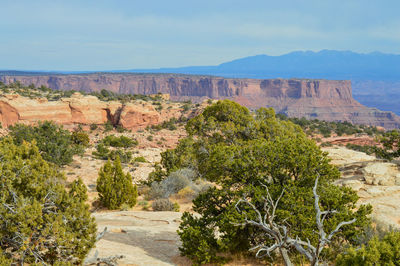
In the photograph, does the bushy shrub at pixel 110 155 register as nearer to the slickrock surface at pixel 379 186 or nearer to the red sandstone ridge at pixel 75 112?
the red sandstone ridge at pixel 75 112

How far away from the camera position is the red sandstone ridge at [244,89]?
140 meters

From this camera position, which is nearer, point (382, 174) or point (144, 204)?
point (382, 174)

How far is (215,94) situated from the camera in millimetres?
147875

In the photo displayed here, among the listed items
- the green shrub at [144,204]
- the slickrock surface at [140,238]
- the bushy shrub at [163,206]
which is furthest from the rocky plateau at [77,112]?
the slickrock surface at [140,238]

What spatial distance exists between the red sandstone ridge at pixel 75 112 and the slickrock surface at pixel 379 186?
36063mm

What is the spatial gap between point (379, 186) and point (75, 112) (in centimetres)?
4205

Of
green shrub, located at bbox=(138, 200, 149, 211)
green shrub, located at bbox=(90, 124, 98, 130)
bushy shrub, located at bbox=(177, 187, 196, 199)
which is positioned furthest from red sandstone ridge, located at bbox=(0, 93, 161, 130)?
green shrub, located at bbox=(138, 200, 149, 211)

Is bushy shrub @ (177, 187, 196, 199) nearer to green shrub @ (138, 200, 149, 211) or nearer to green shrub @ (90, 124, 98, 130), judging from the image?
green shrub @ (138, 200, 149, 211)

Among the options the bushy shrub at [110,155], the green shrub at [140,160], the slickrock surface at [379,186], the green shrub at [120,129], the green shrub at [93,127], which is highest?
the slickrock surface at [379,186]

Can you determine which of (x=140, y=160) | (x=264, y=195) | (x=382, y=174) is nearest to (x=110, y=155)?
(x=140, y=160)

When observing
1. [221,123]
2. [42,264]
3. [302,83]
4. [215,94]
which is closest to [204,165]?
[221,123]

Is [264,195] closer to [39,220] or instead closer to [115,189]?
[39,220]

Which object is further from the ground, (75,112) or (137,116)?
(75,112)

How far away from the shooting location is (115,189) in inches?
603
